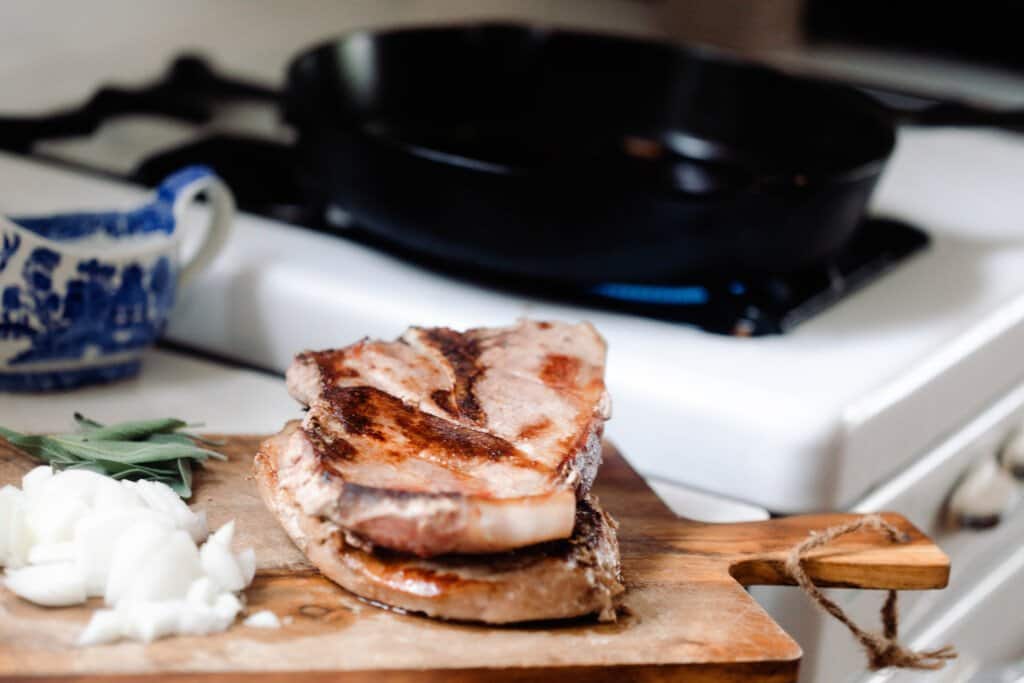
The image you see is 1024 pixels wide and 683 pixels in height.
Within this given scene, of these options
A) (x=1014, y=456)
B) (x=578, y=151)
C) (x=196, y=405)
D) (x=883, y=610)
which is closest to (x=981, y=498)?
(x=1014, y=456)

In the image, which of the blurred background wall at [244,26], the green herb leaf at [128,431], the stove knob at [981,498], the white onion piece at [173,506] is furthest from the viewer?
the blurred background wall at [244,26]

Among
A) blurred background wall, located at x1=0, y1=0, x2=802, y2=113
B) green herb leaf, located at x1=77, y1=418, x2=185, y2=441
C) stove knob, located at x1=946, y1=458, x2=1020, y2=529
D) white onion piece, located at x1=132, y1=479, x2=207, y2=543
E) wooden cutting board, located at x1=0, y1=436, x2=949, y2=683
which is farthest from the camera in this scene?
blurred background wall, located at x1=0, y1=0, x2=802, y2=113

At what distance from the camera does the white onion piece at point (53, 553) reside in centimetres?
70

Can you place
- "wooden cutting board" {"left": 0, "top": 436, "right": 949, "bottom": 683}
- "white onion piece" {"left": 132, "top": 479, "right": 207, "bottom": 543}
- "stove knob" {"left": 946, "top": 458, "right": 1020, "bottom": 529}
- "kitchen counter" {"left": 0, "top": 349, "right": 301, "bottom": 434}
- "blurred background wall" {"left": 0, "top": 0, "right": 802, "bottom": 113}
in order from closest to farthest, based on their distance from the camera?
"wooden cutting board" {"left": 0, "top": 436, "right": 949, "bottom": 683} → "white onion piece" {"left": 132, "top": 479, "right": 207, "bottom": 543} → "kitchen counter" {"left": 0, "top": 349, "right": 301, "bottom": 434} → "stove knob" {"left": 946, "top": 458, "right": 1020, "bottom": 529} → "blurred background wall" {"left": 0, "top": 0, "right": 802, "bottom": 113}

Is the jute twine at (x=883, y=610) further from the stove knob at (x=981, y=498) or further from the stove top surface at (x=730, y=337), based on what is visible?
the stove knob at (x=981, y=498)

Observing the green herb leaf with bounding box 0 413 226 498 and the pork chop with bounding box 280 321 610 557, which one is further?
the green herb leaf with bounding box 0 413 226 498

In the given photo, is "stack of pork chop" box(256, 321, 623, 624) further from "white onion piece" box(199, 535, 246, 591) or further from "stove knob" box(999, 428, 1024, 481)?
"stove knob" box(999, 428, 1024, 481)

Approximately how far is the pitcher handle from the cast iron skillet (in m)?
0.08

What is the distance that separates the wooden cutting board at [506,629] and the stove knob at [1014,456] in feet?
1.23

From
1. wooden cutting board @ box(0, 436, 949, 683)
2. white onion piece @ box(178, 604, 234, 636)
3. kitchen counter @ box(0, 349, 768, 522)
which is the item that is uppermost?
white onion piece @ box(178, 604, 234, 636)

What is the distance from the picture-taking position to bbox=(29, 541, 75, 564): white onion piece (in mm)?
697

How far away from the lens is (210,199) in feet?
3.62

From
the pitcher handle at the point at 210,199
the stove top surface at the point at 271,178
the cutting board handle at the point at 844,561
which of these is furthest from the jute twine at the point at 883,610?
the pitcher handle at the point at 210,199

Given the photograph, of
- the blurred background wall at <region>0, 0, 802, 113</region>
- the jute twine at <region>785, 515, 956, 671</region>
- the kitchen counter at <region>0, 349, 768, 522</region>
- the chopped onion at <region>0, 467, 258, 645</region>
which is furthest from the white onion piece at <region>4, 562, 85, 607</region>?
the blurred background wall at <region>0, 0, 802, 113</region>
